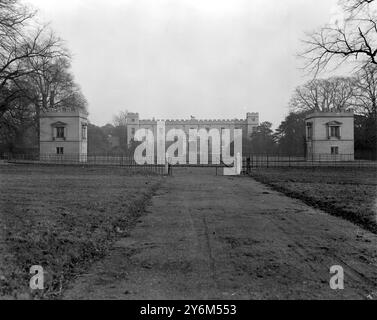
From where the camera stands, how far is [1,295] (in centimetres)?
445

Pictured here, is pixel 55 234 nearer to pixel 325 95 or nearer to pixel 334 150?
pixel 334 150

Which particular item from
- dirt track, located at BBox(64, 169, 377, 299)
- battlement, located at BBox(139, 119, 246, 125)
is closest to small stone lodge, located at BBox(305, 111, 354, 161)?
battlement, located at BBox(139, 119, 246, 125)

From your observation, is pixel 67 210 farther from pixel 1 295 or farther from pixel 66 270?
pixel 1 295

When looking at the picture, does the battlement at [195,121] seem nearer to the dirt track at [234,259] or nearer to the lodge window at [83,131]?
the lodge window at [83,131]

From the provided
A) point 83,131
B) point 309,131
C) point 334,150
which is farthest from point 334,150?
point 83,131

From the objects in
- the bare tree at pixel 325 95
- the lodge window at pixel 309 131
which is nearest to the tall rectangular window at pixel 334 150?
the lodge window at pixel 309 131

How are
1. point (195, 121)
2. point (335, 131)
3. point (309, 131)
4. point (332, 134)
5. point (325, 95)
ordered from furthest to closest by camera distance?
point (195, 121), point (325, 95), point (309, 131), point (335, 131), point (332, 134)

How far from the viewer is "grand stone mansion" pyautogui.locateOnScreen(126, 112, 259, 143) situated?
93.5 meters

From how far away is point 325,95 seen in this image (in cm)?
7612

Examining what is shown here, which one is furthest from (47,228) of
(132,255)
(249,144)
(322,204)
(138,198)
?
(249,144)

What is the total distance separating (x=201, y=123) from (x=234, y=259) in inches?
3725

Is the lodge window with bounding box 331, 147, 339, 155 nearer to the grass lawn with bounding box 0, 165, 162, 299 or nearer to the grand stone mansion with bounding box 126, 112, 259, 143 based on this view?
the grand stone mansion with bounding box 126, 112, 259, 143

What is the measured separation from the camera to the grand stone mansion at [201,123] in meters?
93.5
